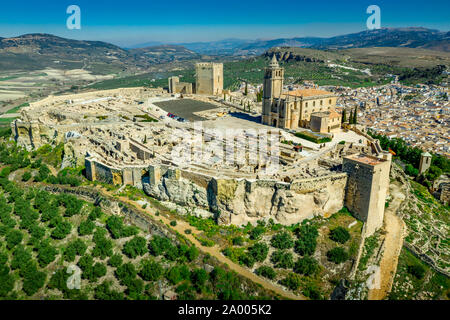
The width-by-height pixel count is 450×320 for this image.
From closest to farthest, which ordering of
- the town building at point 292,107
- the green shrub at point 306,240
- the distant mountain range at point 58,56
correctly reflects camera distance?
the green shrub at point 306,240 < the town building at point 292,107 < the distant mountain range at point 58,56

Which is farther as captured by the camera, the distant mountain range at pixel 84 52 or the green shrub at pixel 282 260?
the distant mountain range at pixel 84 52

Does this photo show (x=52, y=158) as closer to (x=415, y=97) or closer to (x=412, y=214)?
(x=412, y=214)

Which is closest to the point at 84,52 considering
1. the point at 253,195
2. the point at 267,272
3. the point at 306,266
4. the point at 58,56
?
the point at 58,56

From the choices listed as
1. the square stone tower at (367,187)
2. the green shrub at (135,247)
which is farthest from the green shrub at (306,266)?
the green shrub at (135,247)

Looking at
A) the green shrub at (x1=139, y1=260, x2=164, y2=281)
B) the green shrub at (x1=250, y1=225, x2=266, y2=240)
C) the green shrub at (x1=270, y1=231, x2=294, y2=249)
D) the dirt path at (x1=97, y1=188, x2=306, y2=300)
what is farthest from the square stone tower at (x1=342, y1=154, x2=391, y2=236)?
the green shrub at (x1=139, y1=260, x2=164, y2=281)

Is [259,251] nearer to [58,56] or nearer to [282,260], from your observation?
[282,260]

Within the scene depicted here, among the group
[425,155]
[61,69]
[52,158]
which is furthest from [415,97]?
[61,69]

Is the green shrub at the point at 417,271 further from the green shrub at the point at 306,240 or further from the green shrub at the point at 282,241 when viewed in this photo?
the green shrub at the point at 282,241
